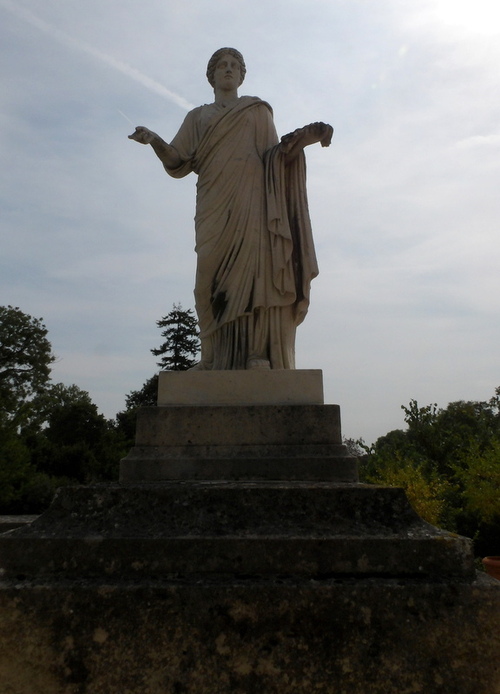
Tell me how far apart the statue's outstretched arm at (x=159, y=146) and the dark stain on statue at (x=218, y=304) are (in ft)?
4.25

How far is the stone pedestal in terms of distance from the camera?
204cm

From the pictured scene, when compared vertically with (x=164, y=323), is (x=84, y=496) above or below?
below

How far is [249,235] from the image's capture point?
15.0ft

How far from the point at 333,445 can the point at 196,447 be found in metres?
0.86

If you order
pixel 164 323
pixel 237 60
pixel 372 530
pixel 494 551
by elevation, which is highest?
pixel 164 323

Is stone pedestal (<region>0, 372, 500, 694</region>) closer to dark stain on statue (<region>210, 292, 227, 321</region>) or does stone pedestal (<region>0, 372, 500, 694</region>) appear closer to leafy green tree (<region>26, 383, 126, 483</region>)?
dark stain on statue (<region>210, 292, 227, 321</region>)

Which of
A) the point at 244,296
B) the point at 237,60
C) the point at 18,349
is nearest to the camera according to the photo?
the point at 244,296

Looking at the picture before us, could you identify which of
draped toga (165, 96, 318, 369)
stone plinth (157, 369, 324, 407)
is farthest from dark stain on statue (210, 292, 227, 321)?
stone plinth (157, 369, 324, 407)

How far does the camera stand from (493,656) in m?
2.04

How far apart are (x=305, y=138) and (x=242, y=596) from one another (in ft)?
11.4

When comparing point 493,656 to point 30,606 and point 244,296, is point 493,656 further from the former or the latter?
point 244,296

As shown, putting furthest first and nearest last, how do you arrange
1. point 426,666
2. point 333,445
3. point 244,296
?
1. point 244,296
2. point 333,445
3. point 426,666

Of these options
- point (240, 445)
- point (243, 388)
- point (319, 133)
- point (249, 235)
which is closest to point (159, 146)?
point (249, 235)

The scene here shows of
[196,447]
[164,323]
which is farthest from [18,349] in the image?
[196,447]
